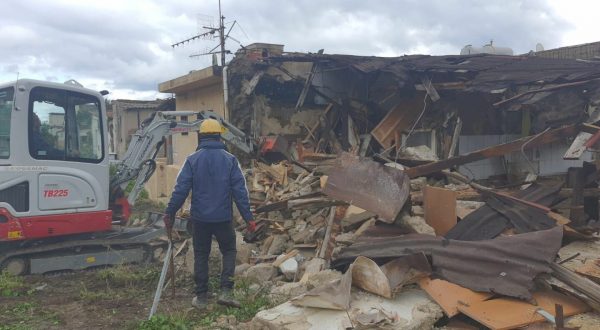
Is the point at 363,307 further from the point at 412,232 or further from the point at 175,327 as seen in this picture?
the point at 175,327

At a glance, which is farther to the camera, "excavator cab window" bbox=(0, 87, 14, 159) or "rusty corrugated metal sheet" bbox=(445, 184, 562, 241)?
"excavator cab window" bbox=(0, 87, 14, 159)

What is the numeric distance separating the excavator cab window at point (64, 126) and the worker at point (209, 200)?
8.83 feet

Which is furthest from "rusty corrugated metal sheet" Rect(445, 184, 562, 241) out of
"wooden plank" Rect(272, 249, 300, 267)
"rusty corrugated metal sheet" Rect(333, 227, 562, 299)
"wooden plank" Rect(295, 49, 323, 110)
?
"wooden plank" Rect(295, 49, 323, 110)

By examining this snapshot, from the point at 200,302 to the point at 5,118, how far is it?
13.3 feet

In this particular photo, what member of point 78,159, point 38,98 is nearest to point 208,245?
point 78,159

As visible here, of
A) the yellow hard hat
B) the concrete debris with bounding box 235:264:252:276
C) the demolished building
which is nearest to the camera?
the yellow hard hat

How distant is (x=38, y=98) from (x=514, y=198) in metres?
6.52

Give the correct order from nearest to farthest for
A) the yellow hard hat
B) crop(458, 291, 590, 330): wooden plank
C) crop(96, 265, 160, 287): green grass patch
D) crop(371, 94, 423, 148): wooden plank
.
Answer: crop(458, 291, 590, 330): wooden plank, the yellow hard hat, crop(96, 265, 160, 287): green grass patch, crop(371, 94, 423, 148): wooden plank

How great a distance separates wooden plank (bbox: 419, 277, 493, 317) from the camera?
4.46 meters

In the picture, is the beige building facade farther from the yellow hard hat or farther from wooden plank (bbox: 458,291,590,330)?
wooden plank (bbox: 458,291,590,330)

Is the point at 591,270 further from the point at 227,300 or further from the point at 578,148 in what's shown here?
the point at 227,300

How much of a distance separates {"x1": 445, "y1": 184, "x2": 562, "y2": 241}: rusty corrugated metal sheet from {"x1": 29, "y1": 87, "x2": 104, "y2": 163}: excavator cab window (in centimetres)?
541

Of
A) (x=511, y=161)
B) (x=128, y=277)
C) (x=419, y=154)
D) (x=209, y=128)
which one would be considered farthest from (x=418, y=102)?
(x=128, y=277)

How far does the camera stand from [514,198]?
5926 millimetres
